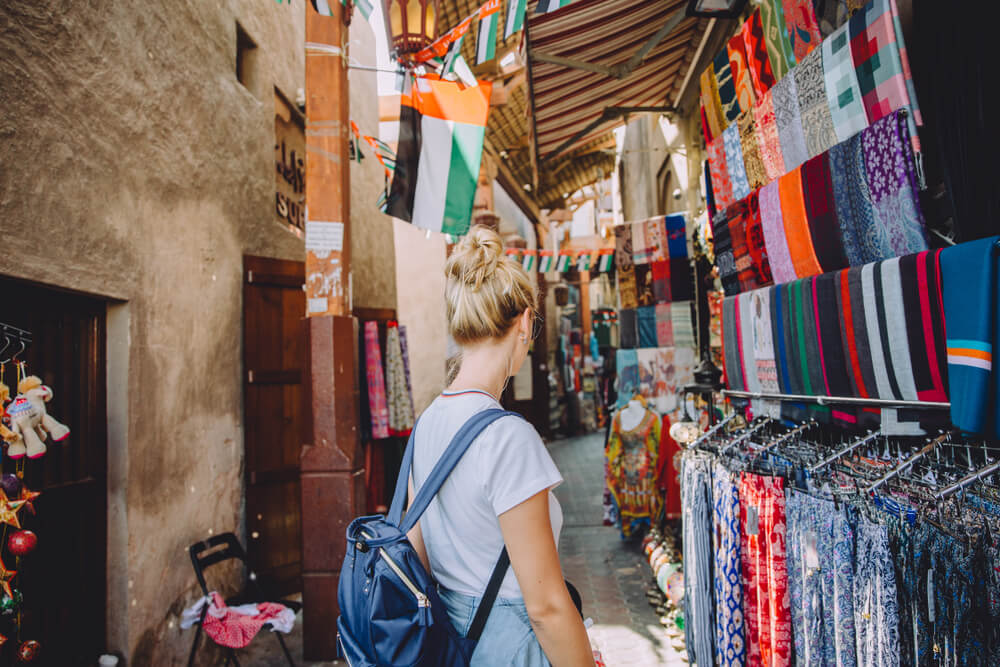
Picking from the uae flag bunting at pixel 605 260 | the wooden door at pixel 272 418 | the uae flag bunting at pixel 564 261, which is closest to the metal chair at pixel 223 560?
the wooden door at pixel 272 418

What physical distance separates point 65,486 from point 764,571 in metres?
3.22

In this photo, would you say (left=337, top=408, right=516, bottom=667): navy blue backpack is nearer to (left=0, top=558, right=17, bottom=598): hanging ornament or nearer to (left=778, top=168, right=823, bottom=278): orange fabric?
(left=778, top=168, right=823, bottom=278): orange fabric

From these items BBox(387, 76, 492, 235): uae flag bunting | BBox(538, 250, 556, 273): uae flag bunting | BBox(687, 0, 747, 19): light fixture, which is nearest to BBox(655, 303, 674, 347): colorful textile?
BBox(538, 250, 556, 273): uae flag bunting

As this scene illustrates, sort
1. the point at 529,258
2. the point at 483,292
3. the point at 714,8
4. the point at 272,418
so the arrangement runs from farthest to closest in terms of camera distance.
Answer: the point at 529,258 < the point at 272,418 < the point at 714,8 < the point at 483,292

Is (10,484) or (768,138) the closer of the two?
(10,484)

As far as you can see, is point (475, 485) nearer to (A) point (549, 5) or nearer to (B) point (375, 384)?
(A) point (549, 5)

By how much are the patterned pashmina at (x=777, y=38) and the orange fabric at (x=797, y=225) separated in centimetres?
49

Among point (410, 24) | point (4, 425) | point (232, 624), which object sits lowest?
point (232, 624)

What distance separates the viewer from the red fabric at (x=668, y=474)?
5.45m

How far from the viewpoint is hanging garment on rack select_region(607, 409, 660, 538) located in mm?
5887

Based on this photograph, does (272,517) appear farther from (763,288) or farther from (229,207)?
(763,288)

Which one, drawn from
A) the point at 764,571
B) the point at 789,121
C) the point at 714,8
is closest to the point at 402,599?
the point at 764,571

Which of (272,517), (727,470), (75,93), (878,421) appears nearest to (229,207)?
(75,93)

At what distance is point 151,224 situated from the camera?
11.2 ft
